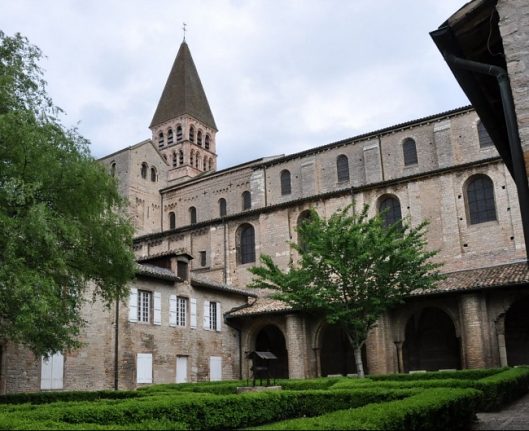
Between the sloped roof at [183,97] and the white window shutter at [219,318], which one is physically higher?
the sloped roof at [183,97]

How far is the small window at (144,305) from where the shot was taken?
85.5 ft

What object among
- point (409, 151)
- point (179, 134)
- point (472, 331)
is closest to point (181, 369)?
point (472, 331)

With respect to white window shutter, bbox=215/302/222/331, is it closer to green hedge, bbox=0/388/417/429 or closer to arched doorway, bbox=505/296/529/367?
arched doorway, bbox=505/296/529/367

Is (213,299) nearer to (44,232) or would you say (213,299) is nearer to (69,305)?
(69,305)

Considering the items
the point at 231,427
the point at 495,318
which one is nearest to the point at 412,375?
the point at 495,318

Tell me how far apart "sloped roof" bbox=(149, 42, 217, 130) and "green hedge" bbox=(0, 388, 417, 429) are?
56.1 metres

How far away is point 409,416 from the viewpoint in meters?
8.04

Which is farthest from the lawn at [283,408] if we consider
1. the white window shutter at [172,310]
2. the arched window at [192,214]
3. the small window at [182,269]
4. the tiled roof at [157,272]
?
the arched window at [192,214]

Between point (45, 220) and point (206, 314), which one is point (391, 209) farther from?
point (45, 220)

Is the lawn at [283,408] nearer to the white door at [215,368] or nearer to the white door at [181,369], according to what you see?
the white door at [181,369]

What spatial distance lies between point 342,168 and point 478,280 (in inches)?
613

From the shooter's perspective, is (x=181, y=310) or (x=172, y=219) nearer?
(x=181, y=310)

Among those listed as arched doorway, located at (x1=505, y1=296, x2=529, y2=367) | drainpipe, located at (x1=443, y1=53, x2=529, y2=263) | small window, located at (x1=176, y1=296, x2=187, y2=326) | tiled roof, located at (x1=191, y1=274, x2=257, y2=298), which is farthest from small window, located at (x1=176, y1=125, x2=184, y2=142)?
drainpipe, located at (x1=443, y1=53, x2=529, y2=263)

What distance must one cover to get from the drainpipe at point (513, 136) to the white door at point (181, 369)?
23.0 metres
